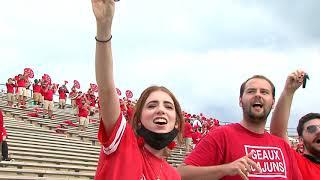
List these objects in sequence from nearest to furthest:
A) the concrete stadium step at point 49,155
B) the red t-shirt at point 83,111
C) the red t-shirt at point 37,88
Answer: the concrete stadium step at point 49,155 < the red t-shirt at point 83,111 < the red t-shirt at point 37,88

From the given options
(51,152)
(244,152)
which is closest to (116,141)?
(244,152)

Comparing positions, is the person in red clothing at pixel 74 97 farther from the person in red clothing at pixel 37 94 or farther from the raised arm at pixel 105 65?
the raised arm at pixel 105 65

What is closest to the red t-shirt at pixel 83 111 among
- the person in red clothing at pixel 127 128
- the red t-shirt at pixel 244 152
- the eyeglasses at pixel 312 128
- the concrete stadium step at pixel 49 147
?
the concrete stadium step at pixel 49 147

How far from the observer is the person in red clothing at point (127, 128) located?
2.09 m

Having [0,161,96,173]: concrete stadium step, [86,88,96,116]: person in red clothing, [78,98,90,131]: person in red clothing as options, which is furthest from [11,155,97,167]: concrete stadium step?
[86,88,96,116]: person in red clothing

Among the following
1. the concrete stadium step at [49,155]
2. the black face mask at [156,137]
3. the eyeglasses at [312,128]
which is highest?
the eyeglasses at [312,128]

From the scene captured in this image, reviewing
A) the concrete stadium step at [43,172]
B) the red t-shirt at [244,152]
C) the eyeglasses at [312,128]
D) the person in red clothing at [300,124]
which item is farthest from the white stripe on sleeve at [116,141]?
the concrete stadium step at [43,172]

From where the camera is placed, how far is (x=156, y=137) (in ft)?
7.64

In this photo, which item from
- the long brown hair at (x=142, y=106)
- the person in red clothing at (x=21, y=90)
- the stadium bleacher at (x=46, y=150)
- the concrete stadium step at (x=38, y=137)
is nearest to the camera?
the long brown hair at (x=142, y=106)

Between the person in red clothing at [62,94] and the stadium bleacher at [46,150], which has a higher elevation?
the person in red clothing at [62,94]

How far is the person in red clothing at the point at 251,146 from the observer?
2.89m

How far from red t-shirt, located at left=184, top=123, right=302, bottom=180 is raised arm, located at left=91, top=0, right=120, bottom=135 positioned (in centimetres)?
95

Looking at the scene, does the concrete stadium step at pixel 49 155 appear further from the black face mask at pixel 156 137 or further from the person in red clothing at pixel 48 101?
the black face mask at pixel 156 137

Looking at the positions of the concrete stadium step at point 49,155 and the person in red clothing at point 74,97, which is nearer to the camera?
the concrete stadium step at point 49,155
